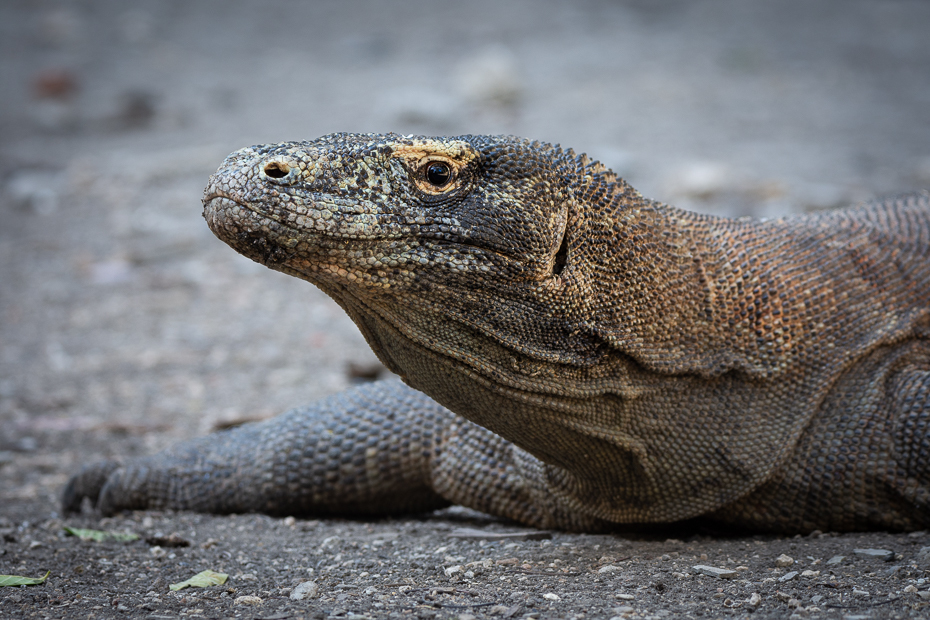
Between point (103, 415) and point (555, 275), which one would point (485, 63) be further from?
point (555, 275)

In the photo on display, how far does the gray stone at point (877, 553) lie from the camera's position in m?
3.37

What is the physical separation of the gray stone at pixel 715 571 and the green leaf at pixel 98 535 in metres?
2.51

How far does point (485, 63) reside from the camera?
1569cm

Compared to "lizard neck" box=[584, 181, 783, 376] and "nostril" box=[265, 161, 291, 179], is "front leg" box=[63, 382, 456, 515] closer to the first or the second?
"lizard neck" box=[584, 181, 783, 376]

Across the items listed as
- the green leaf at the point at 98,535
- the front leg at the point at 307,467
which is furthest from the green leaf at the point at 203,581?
the front leg at the point at 307,467

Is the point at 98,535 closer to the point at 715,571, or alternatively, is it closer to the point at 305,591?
the point at 305,591

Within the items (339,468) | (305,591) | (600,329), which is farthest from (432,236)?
(339,468)

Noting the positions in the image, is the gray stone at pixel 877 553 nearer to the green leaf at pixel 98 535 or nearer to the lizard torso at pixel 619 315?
the lizard torso at pixel 619 315


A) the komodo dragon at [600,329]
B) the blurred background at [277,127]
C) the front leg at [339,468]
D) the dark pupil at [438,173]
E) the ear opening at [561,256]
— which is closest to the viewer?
the komodo dragon at [600,329]

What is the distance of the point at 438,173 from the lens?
2996mm

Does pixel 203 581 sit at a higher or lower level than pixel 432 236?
lower

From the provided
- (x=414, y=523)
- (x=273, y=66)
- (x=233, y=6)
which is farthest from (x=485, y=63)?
(x=414, y=523)

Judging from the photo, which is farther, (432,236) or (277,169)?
(432,236)

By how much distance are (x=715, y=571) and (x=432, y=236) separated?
1.59 meters
